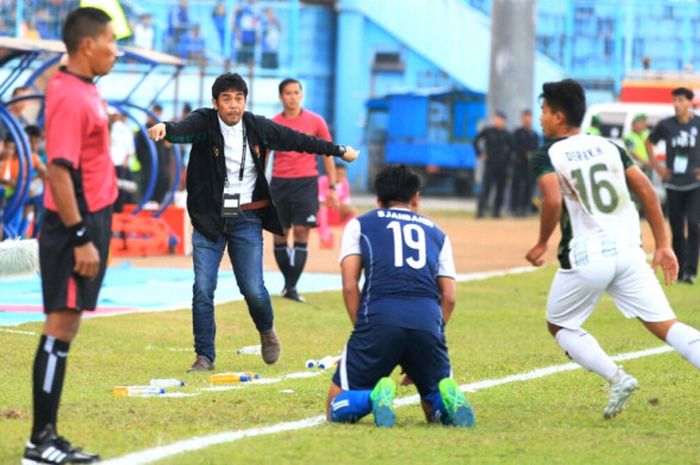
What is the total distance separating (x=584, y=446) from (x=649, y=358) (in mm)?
4094

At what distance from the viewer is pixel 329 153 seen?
35.4 ft

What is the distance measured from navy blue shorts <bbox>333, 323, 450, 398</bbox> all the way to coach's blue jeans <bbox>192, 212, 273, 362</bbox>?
267 cm

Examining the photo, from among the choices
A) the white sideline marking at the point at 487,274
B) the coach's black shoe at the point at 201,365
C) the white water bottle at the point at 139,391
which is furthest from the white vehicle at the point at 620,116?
the white water bottle at the point at 139,391

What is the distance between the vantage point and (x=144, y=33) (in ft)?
112

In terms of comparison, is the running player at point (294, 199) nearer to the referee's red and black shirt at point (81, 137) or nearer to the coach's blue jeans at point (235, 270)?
the coach's blue jeans at point (235, 270)

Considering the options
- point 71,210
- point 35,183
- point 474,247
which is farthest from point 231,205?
point 474,247

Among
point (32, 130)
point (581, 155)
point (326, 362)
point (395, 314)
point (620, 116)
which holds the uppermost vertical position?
point (581, 155)

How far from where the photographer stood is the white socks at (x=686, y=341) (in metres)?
8.45

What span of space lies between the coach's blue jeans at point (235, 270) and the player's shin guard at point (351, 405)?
2758mm

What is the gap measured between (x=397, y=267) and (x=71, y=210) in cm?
188

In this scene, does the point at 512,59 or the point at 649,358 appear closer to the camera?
the point at 649,358

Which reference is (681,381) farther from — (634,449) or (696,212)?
(696,212)

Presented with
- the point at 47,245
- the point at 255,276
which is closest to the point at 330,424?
the point at 47,245

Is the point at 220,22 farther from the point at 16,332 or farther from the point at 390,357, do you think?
the point at 390,357
